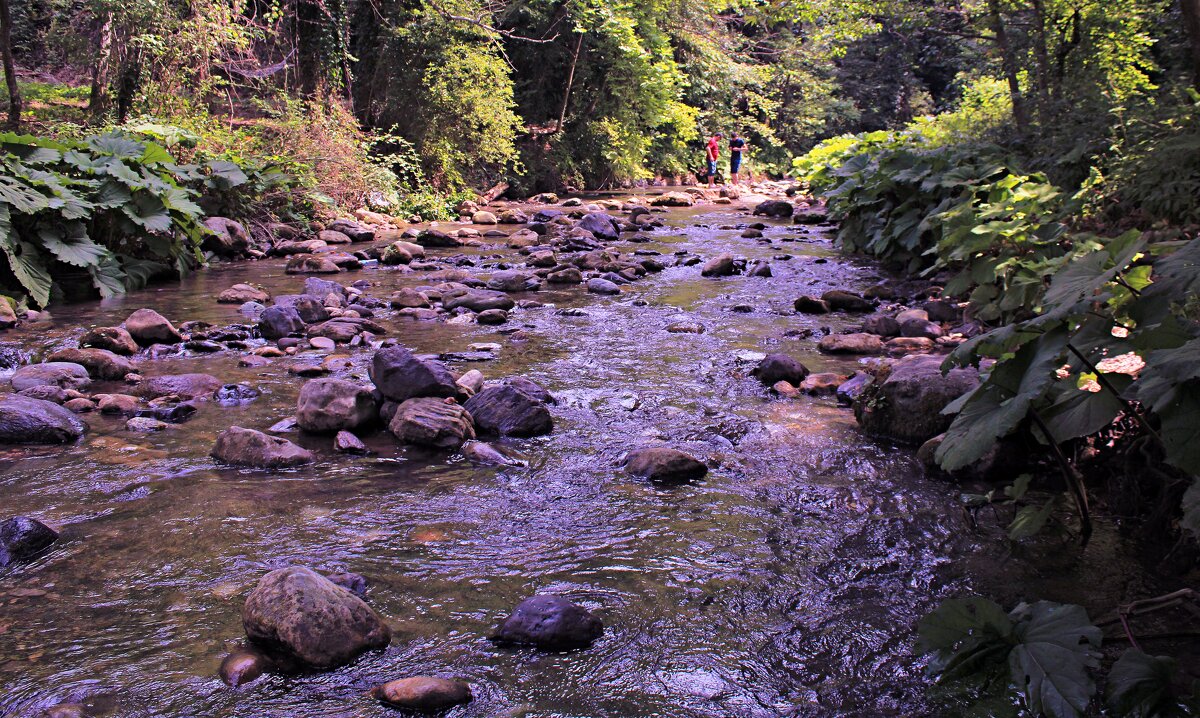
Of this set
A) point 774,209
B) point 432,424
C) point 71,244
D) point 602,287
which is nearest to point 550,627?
point 432,424

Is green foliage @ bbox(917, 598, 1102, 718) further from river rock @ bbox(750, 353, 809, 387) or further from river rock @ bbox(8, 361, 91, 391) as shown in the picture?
river rock @ bbox(8, 361, 91, 391)

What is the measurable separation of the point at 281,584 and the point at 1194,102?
28.7ft

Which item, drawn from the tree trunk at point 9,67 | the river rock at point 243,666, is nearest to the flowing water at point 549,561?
the river rock at point 243,666

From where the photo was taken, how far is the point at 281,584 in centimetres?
278

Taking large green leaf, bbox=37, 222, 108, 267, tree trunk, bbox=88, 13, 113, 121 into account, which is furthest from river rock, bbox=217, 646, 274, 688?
tree trunk, bbox=88, 13, 113, 121

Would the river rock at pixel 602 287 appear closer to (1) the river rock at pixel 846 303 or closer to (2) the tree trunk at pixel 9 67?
(1) the river rock at pixel 846 303

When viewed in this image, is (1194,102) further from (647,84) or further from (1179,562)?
(647,84)

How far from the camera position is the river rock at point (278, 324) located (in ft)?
24.5

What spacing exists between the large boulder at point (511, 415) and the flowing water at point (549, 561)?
4.4 inches

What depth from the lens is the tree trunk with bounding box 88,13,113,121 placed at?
552 inches

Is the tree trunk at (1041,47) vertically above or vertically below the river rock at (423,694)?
above

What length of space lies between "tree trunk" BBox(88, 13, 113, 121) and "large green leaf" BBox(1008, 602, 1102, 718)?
15.5 meters

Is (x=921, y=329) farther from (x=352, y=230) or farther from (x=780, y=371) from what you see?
(x=352, y=230)

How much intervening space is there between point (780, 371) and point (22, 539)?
4.31 meters
